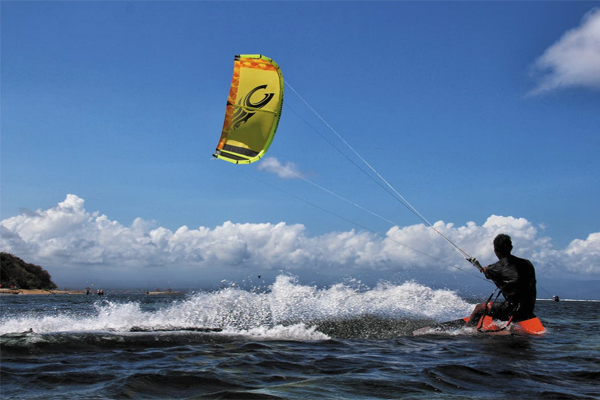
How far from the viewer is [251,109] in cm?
1448

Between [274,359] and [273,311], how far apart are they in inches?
322

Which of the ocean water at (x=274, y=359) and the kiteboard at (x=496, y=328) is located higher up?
the kiteboard at (x=496, y=328)

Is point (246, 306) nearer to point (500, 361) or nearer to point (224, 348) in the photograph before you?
point (224, 348)

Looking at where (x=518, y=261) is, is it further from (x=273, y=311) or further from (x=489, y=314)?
(x=273, y=311)

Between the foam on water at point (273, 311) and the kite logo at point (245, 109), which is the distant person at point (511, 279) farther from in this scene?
the kite logo at point (245, 109)

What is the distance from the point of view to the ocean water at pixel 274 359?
19.2 ft

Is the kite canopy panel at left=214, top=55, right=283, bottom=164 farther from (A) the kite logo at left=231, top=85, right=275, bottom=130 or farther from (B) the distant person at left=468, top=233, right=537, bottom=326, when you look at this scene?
(B) the distant person at left=468, top=233, right=537, bottom=326

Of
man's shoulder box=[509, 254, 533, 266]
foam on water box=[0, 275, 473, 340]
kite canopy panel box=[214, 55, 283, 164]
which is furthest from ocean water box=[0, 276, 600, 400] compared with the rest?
kite canopy panel box=[214, 55, 283, 164]

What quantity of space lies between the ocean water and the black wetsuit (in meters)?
0.79

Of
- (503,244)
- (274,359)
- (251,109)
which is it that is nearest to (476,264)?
(503,244)

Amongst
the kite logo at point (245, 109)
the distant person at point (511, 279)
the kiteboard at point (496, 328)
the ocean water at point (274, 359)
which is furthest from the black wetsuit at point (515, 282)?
the kite logo at point (245, 109)

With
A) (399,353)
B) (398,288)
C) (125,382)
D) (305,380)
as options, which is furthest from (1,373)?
(398,288)

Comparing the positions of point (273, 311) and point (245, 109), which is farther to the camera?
point (273, 311)

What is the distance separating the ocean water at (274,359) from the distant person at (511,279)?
70 cm
